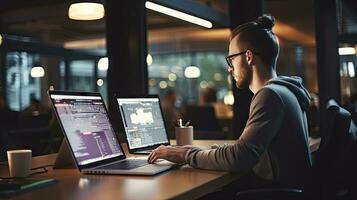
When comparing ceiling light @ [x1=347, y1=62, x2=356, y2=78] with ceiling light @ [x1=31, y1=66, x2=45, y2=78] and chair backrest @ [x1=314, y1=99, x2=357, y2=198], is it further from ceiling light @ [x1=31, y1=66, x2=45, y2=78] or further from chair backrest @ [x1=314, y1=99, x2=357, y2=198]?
ceiling light @ [x1=31, y1=66, x2=45, y2=78]

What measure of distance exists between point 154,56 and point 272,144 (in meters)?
12.1

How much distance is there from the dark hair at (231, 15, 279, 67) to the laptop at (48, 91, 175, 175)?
0.60 m

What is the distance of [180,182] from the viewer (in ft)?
4.80

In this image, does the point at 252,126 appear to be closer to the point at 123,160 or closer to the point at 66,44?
the point at 123,160

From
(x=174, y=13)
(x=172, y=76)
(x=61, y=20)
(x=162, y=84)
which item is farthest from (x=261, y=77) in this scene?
(x=162, y=84)

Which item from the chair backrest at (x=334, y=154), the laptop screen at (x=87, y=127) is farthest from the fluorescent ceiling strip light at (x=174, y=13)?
the chair backrest at (x=334, y=154)

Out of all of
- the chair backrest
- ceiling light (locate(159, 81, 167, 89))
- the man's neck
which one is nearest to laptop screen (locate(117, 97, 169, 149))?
the man's neck

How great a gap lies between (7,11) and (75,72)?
3545 millimetres

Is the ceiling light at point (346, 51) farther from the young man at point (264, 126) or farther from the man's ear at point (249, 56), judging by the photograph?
the man's ear at point (249, 56)

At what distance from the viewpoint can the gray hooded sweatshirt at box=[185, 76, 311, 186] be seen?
1.65 meters

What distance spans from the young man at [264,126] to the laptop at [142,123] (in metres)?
0.41

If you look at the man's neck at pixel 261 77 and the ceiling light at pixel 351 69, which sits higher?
the ceiling light at pixel 351 69

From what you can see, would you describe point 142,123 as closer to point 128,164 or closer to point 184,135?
point 184,135

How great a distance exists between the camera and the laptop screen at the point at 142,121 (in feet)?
7.39
